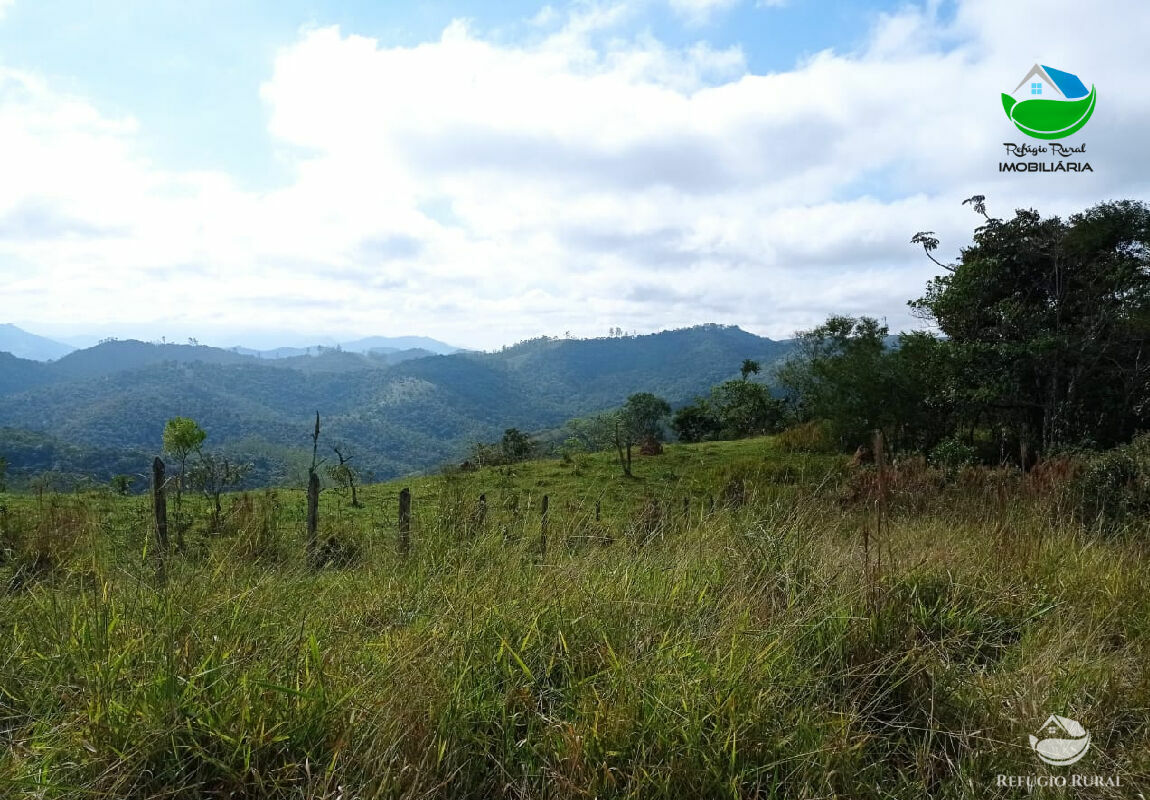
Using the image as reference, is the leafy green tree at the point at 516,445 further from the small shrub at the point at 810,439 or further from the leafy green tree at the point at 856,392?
the leafy green tree at the point at 856,392

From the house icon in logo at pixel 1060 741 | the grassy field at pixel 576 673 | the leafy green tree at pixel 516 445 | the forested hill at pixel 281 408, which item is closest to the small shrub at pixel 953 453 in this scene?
the grassy field at pixel 576 673

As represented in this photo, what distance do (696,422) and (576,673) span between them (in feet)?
123

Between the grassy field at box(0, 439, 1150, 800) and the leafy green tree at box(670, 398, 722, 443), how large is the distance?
116 feet

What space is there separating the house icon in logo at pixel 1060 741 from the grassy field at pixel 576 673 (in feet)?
0.12

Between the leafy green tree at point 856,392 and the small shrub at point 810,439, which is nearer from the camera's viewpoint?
the leafy green tree at point 856,392

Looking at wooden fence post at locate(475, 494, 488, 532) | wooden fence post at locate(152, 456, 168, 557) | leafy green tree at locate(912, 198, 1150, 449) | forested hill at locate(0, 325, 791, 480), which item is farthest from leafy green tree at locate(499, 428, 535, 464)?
forested hill at locate(0, 325, 791, 480)

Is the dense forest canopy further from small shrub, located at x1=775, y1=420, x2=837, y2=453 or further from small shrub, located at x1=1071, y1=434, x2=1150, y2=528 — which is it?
small shrub, located at x1=1071, y1=434, x2=1150, y2=528

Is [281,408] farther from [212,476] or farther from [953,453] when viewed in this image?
[953,453]

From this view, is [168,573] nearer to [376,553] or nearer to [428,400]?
[376,553]

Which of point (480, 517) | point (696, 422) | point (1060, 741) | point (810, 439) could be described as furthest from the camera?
point (696, 422)

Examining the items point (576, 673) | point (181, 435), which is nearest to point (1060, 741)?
point (576, 673)

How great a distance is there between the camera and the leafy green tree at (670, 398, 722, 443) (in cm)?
3878

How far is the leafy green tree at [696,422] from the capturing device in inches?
1527

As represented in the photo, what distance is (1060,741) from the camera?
2.27 m
